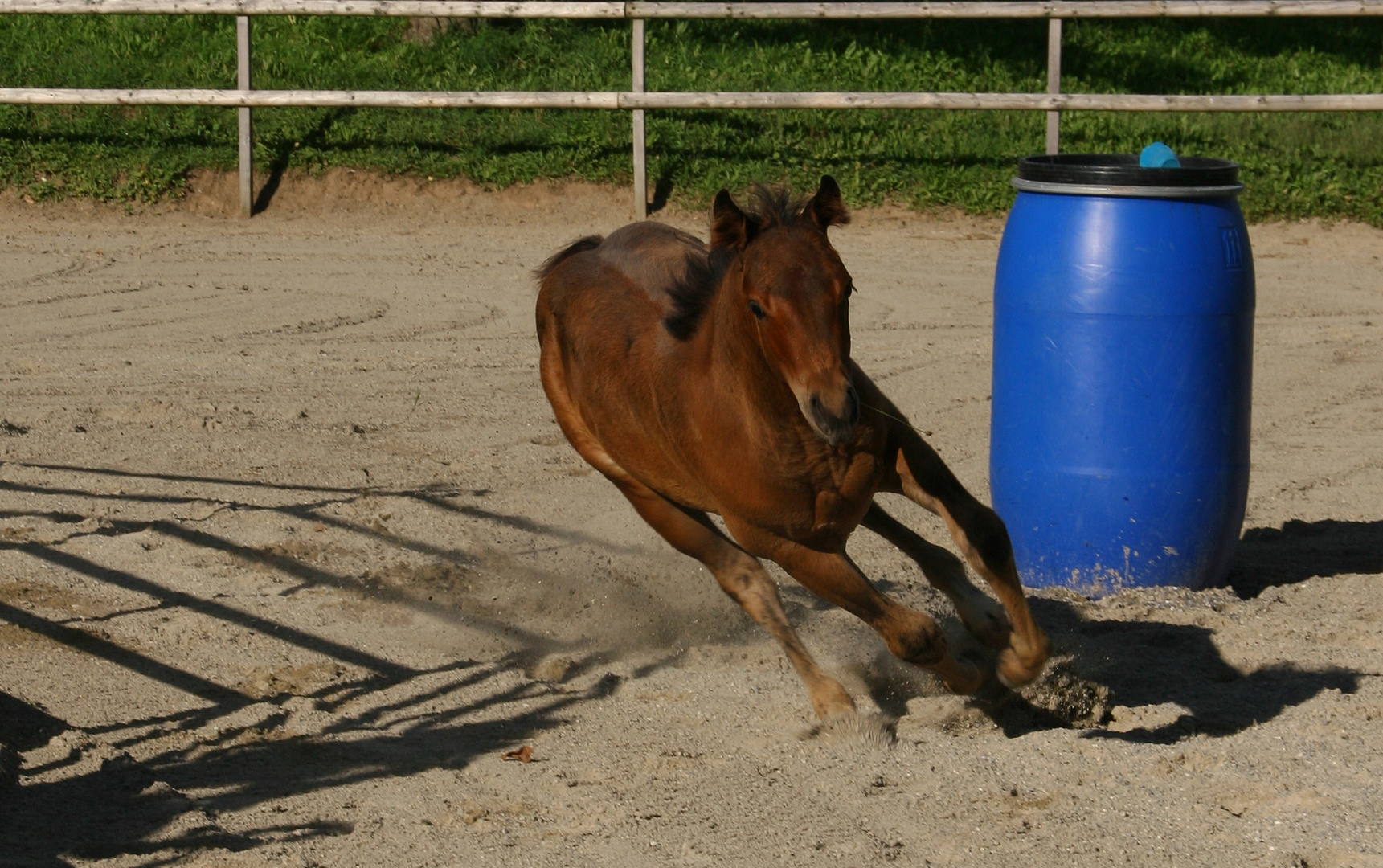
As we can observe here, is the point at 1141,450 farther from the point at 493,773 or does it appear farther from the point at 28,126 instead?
the point at 28,126

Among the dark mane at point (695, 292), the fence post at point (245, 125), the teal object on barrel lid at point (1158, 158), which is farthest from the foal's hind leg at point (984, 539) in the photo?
the fence post at point (245, 125)

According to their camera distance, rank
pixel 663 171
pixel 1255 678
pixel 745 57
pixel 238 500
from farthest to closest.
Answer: pixel 745 57, pixel 663 171, pixel 238 500, pixel 1255 678

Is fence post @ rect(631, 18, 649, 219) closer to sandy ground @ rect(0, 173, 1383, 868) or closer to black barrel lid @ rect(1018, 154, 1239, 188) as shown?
sandy ground @ rect(0, 173, 1383, 868)

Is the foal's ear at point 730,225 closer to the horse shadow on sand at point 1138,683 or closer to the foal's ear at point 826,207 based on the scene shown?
the foal's ear at point 826,207

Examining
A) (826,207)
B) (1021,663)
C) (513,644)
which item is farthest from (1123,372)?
(513,644)

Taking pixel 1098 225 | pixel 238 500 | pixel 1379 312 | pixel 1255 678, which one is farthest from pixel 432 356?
pixel 1379 312

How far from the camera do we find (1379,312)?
989 cm

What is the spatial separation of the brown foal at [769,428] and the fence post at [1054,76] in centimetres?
755

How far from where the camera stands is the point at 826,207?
3.98 meters

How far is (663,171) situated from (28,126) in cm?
568

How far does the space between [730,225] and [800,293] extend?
0.40m

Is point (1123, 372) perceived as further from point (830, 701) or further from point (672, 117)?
point (672, 117)

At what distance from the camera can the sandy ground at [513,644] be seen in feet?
12.1

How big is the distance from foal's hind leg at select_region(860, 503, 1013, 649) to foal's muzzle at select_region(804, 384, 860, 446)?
116 centimetres
